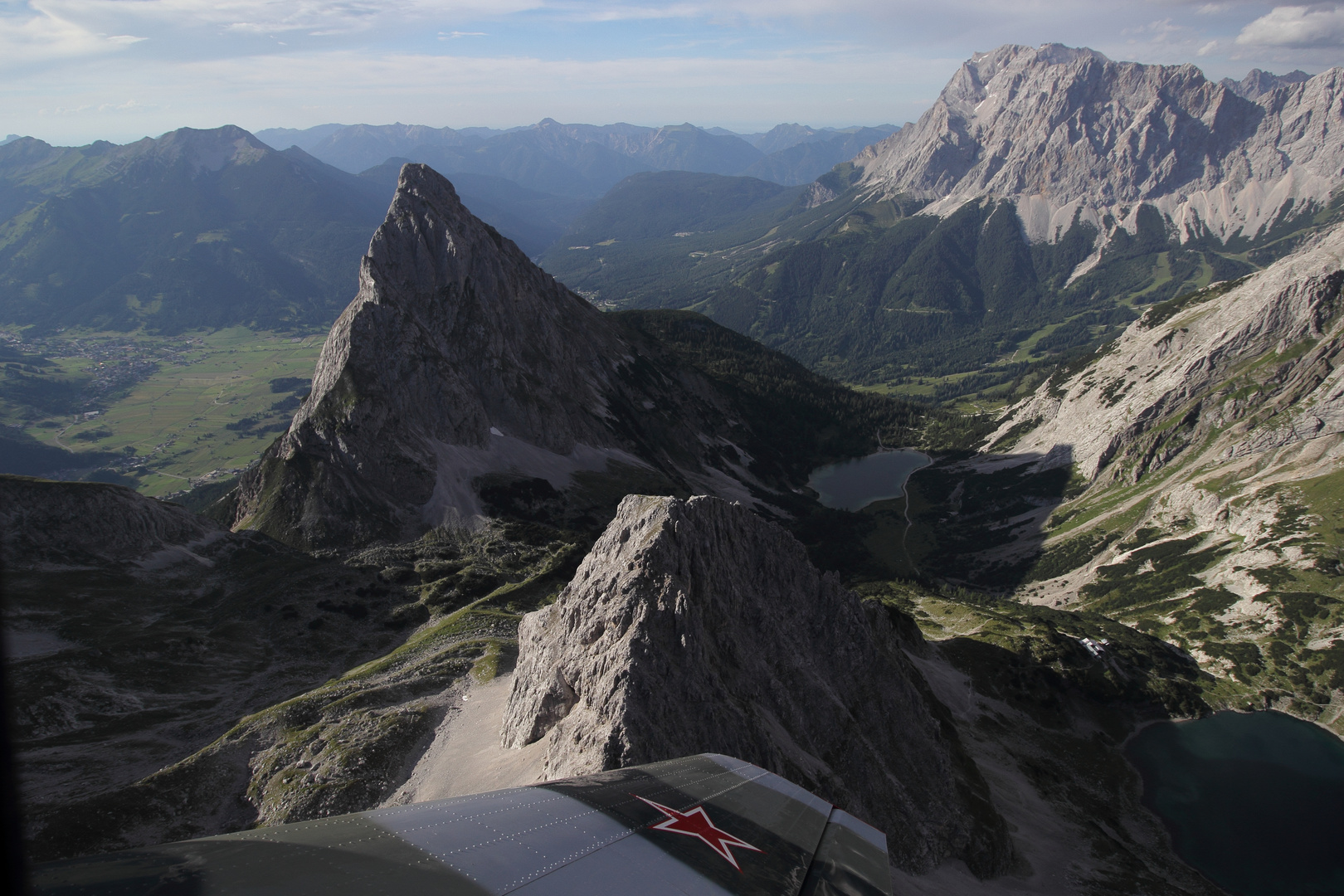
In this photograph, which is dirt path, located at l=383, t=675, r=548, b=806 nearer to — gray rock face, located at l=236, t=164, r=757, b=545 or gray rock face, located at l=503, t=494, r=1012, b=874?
gray rock face, located at l=503, t=494, r=1012, b=874

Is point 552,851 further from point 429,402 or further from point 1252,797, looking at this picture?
point 1252,797

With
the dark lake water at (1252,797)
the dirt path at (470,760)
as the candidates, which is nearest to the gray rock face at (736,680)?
the dirt path at (470,760)

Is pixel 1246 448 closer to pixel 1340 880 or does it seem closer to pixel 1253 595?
pixel 1253 595

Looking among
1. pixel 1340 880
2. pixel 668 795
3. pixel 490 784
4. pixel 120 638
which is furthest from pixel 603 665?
pixel 1340 880

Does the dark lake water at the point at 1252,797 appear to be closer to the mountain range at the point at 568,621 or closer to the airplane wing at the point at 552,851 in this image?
the mountain range at the point at 568,621

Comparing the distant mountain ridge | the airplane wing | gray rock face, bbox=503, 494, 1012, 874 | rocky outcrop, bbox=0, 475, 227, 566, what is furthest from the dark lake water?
rocky outcrop, bbox=0, 475, 227, 566

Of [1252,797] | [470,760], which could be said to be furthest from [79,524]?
[1252,797]
